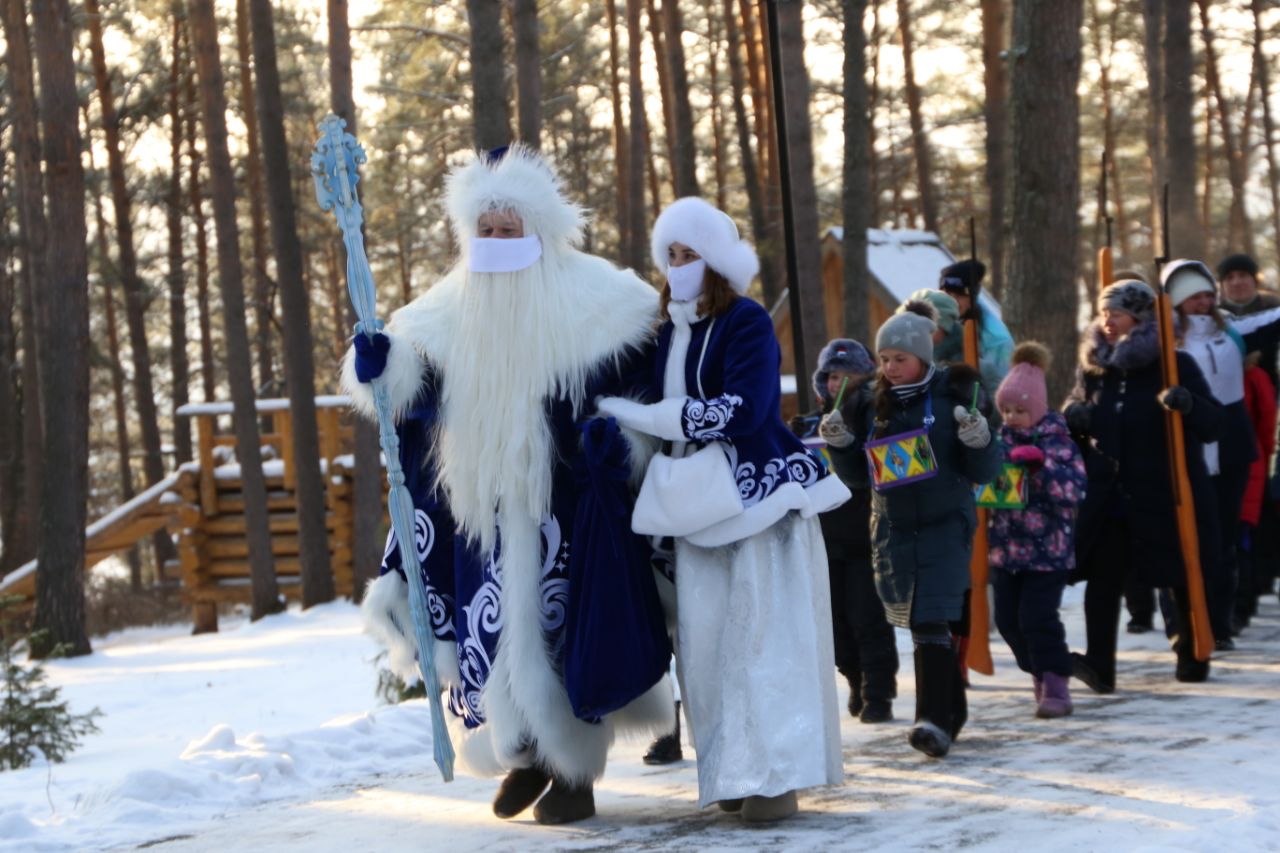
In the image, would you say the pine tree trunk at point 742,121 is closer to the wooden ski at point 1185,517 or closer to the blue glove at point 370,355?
the wooden ski at point 1185,517

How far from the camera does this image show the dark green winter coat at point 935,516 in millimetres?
6047

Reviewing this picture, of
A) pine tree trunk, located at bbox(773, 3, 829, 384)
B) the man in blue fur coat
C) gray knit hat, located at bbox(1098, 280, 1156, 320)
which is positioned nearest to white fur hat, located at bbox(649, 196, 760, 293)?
the man in blue fur coat

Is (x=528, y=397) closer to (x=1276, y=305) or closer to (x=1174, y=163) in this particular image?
(x=1276, y=305)

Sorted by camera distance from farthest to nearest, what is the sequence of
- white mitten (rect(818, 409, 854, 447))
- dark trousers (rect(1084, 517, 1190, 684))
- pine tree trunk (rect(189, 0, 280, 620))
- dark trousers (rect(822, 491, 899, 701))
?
pine tree trunk (rect(189, 0, 280, 620)) → dark trousers (rect(1084, 517, 1190, 684)) → dark trousers (rect(822, 491, 899, 701)) → white mitten (rect(818, 409, 854, 447))

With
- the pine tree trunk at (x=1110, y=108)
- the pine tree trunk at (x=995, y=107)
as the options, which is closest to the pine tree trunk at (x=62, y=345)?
the pine tree trunk at (x=995, y=107)

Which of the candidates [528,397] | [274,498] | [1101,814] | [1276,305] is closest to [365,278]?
[528,397]

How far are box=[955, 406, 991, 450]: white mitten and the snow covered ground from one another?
114cm

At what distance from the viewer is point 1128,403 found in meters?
7.62

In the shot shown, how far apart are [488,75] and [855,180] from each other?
5.51 m

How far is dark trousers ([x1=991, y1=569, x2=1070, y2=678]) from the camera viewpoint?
688cm

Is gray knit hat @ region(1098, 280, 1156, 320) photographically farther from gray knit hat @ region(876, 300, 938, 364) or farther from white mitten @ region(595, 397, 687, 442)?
white mitten @ region(595, 397, 687, 442)

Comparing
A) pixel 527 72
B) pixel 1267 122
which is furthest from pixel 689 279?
pixel 1267 122

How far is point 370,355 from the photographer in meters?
5.24

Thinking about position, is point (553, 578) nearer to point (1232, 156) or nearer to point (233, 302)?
point (233, 302)
